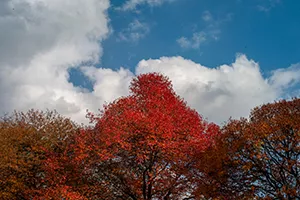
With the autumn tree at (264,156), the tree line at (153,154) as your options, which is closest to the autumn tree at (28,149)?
the tree line at (153,154)

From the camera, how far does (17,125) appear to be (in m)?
47.3

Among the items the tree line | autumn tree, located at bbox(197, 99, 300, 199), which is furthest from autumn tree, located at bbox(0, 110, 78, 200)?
autumn tree, located at bbox(197, 99, 300, 199)

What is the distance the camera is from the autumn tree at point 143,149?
36438 mm

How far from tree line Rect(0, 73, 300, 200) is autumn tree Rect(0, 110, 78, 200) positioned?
0.12 m

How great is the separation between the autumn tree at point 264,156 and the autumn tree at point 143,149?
512 cm

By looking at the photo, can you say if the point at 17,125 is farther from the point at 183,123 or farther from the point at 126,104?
the point at 183,123

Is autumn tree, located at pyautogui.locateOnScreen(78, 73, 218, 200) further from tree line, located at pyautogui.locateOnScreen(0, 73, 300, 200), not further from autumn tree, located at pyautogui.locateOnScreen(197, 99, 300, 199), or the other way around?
autumn tree, located at pyautogui.locateOnScreen(197, 99, 300, 199)

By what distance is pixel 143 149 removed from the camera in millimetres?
36531

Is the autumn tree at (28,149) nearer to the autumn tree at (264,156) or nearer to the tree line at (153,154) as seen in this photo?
the tree line at (153,154)

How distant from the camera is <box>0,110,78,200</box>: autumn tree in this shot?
40406 millimetres

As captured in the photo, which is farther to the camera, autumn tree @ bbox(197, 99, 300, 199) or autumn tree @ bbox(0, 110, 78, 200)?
autumn tree @ bbox(0, 110, 78, 200)

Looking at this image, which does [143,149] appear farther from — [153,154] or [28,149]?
[28,149]

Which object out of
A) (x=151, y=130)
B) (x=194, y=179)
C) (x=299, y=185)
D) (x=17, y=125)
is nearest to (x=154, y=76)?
(x=151, y=130)

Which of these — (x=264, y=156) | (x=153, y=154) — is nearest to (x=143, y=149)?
(x=153, y=154)
